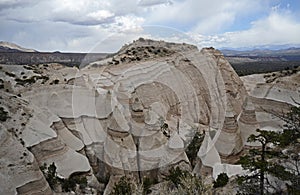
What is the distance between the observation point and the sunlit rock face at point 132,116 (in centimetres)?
1823

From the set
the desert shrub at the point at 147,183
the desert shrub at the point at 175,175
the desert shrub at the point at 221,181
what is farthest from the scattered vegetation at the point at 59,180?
the desert shrub at the point at 221,181

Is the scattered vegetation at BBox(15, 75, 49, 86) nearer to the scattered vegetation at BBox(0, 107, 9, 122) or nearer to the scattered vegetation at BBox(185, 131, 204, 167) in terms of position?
the scattered vegetation at BBox(0, 107, 9, 122)

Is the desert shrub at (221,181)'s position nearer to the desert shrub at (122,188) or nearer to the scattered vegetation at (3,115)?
the desert shrub at (122,188)

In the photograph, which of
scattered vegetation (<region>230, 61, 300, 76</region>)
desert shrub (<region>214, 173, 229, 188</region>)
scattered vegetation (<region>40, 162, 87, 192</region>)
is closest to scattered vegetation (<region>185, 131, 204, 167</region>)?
desert shrub (<region>214, 173, 229, 188</region>)

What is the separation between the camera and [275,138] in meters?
11.2

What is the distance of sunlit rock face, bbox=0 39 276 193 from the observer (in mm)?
18234

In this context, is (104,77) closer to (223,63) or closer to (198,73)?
(198,73)

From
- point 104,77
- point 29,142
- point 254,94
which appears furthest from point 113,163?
point 104,77

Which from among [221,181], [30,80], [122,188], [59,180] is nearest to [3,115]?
[59,180]

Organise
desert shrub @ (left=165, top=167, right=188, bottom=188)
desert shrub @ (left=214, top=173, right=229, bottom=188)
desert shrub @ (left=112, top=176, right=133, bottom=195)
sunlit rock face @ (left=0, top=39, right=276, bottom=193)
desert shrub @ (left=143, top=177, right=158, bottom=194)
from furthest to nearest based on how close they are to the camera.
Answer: sunlit rock face @ (left=0, top=39, right=276, bottom=193)
desert shrub @ (left=143, top=177, right=158, bottom=194)
desert shrub @ (left=165, top=167, right=188, bottom=188)
desert shrub @ (left=112, top=176, right=133, bottom=195)
desert shrub @ (left=214, top=173, right=229, bottom=188)

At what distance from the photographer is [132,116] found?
22234 millimetres

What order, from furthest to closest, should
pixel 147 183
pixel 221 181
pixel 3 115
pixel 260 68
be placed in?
pixel 260 68
pixel 3 115
pixel 147 183
pixel 221 181

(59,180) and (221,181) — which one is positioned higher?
(221,181)

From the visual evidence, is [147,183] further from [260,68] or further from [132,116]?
[260,68]
